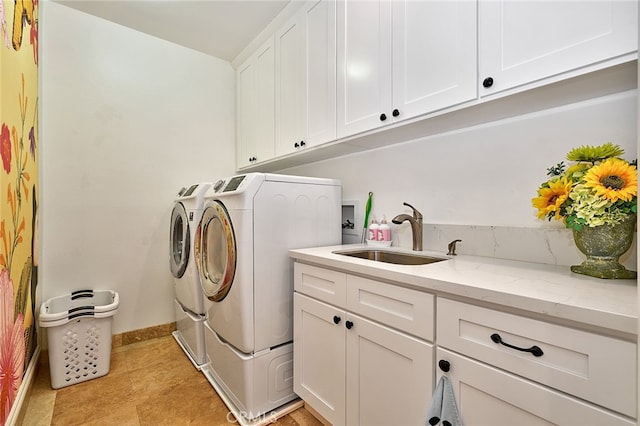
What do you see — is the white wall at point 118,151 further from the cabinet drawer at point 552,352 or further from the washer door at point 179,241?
the cabinet drawer at point 552,352

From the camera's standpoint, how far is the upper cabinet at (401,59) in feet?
4.06

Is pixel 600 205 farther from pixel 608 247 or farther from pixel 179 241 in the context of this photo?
pixel 179 241

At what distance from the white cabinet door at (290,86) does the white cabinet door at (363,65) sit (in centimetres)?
40

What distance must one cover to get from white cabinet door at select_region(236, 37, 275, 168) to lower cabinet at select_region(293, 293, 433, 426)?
149 cm

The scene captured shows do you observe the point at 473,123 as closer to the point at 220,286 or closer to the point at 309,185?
the point at 309,185

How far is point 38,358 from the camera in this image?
2.08 meters

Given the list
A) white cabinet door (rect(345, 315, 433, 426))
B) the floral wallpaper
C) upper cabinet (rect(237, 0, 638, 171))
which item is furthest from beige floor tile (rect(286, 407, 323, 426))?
upper cabinet (rect(237, 0, 638, 171))

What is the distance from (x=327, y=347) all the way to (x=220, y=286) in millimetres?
707

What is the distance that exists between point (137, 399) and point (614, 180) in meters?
2.50

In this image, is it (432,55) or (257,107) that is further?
(257,107)

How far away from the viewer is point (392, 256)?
1752 millimetres

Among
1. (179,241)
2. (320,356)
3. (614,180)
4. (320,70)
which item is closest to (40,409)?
(179,241)

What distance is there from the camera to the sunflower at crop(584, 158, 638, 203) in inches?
34.2

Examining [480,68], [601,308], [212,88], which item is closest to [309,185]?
[480,68]
